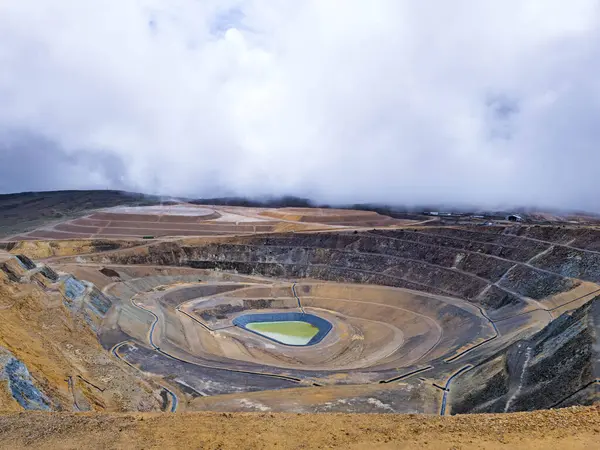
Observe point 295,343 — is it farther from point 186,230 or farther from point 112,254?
point 186,230

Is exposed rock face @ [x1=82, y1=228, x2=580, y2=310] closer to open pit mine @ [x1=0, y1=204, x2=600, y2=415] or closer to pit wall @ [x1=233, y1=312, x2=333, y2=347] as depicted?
open pit mine @ [x1=0, y1=204, x2=600, y2=415]

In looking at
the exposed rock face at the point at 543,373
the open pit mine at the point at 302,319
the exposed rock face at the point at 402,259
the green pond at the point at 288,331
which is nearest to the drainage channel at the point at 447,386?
the open pit mine at the point at 302,319

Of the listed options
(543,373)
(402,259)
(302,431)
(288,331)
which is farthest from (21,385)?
(402,259)

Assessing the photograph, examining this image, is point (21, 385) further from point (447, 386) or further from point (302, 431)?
point (447, 386)

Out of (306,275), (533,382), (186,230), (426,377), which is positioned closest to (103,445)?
(533,382)

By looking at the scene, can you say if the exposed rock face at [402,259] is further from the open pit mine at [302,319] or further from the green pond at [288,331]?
the green pond at [288,331]

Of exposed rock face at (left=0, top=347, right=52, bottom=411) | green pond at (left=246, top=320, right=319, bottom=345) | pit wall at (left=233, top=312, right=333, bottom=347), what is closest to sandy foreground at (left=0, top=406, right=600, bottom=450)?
exposed rock face at (left=0, top=347, right=52, bottom=411)
